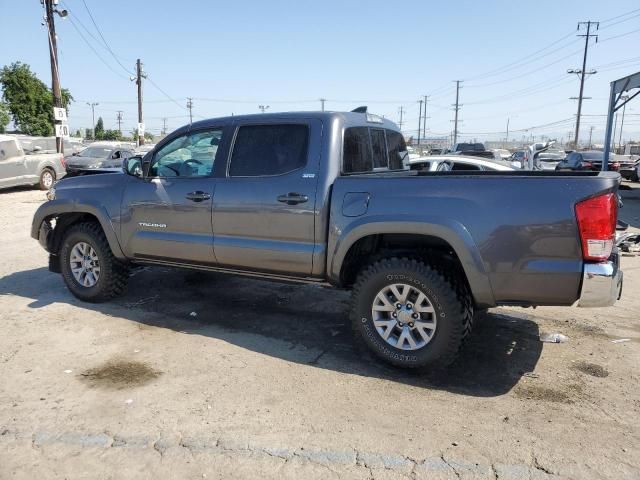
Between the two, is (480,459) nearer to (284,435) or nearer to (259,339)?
(284,435)

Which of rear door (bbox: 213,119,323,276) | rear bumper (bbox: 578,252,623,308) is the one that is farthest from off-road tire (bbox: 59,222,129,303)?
rear bumper (bbox: 578,252,623,308)

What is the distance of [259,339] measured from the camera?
480 cm

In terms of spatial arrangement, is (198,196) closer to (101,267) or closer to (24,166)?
(101,267)

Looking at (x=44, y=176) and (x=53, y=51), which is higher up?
(x=53, y=51)

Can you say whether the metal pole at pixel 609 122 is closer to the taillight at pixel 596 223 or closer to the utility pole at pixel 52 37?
the taillight at pixel 596 223

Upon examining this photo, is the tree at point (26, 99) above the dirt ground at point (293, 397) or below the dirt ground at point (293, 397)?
above

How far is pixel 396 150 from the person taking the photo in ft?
18.4

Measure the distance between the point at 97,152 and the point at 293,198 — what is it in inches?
833

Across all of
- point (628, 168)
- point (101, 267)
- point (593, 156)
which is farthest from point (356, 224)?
point (628, 168)

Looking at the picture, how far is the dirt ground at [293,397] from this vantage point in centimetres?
293

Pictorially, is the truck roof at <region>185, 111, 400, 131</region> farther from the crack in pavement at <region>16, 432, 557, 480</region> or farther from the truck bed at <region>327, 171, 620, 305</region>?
the crack in pavement at <region>16, 432, 557, 480</region>

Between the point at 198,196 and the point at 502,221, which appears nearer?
the point at 502,221

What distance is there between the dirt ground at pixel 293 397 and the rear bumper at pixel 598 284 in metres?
0.74

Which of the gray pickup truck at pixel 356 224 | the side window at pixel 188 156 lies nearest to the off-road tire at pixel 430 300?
the gray pickup truck at pixel 356 224
